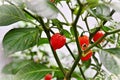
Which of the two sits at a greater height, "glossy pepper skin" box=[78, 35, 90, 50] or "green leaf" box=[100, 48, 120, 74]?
"glossy pepper skin" box=[78, 35, 90, 50]

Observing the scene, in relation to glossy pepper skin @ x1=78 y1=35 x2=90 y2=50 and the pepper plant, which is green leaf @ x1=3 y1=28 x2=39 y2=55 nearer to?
the pepper plant

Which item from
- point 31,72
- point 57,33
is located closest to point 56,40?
point 57,33

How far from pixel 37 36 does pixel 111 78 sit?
20cm

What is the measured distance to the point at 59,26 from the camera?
0.67 metres

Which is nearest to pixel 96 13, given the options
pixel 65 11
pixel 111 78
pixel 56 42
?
pixel 56 42

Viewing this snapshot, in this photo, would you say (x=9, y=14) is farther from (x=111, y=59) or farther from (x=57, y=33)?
(x=111, y=59)

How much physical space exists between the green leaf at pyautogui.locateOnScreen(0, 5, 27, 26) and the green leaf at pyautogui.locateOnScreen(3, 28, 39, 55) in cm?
4

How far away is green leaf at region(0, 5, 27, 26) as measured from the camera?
585 mm

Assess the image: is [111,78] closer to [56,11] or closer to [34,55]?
[56,11]

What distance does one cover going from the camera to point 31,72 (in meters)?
0.69

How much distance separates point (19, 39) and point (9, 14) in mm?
90

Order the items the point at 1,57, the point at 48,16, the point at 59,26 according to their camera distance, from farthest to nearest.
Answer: the point at 1,57
the point at 59,26
the point at 48,16

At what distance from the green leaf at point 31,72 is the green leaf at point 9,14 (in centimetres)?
13

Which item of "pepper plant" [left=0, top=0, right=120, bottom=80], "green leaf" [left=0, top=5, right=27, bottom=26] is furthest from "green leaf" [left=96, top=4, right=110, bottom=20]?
"green leaf" [left=0, top=5, right=27, bottom=26]
